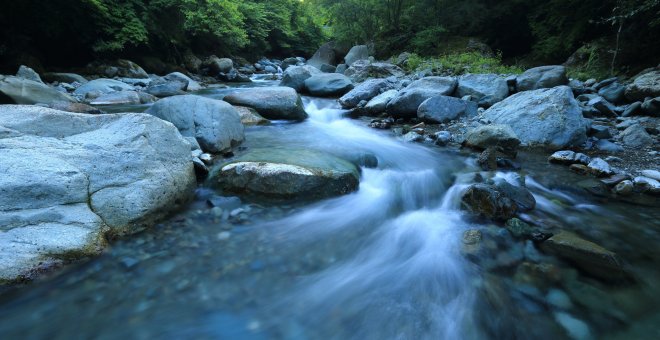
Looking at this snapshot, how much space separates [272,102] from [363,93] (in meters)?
3.12

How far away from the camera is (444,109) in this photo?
286 inches

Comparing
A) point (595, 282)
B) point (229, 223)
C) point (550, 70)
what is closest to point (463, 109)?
point (550, 70)

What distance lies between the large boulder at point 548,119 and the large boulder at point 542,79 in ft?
6.16

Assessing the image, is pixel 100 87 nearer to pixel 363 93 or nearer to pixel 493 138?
pixel 363 93

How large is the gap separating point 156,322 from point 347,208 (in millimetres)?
2119

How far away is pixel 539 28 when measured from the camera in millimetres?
12539

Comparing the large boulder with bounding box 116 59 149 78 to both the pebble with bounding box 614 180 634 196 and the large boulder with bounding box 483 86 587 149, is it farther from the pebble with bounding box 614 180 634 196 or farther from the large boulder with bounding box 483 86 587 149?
the pebble with bounding box 614 180 634 196

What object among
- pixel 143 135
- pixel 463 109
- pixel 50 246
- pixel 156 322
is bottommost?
pixel 156 322

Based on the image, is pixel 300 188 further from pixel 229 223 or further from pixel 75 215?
pixel 75 215

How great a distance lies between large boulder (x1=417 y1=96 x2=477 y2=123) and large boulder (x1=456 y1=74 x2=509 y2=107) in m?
0.70

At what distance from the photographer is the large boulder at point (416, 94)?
25.2 ft

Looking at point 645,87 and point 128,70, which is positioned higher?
point 645,87

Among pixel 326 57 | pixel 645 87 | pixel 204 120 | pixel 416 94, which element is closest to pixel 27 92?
pixel 204 120

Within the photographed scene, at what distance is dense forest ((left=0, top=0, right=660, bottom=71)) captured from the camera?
31.4ft
